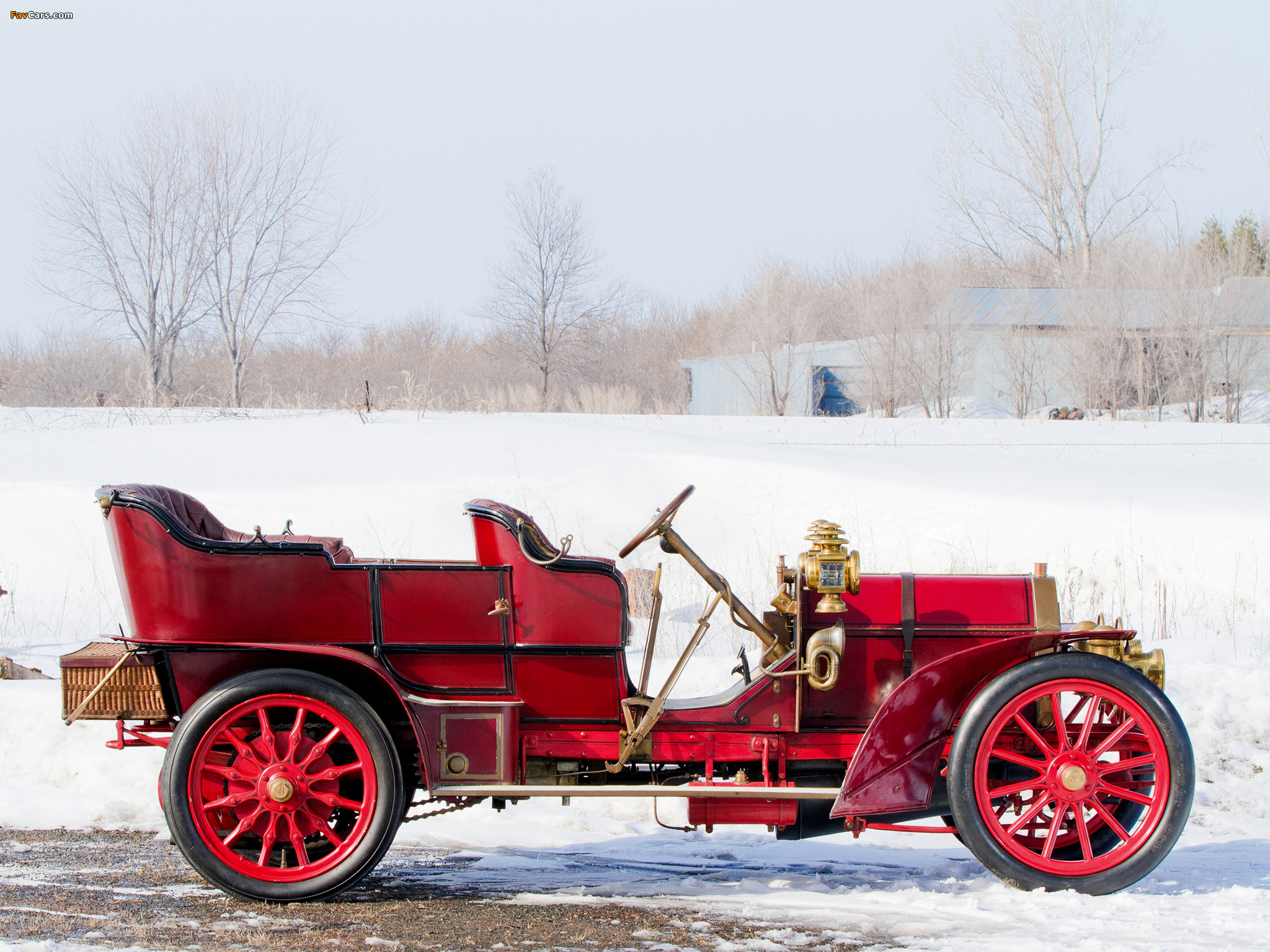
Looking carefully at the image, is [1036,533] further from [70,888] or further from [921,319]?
[921,319]

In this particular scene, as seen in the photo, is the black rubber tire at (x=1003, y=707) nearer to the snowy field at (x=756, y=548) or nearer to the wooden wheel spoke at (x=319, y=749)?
the snowy field at (x=756, y=548)

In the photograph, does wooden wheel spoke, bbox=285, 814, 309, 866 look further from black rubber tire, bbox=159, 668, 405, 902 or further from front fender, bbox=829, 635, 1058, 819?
front fender, bbox=829, 635, 1058, 819

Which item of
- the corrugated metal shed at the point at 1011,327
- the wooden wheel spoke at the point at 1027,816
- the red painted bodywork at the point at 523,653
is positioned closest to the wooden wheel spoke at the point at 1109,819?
the wooden wheel spoke at the point at 1027,816

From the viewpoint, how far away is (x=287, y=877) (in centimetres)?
312

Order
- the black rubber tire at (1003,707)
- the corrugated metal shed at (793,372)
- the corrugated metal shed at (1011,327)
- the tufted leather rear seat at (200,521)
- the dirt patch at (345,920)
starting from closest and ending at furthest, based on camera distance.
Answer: the dirt patch at (345,920), the black rubber tire at (1003,707), the tufted leather rear seat at (200,521), the corrugated metal shed at (1011,327), the corrugated metal shed at (793,372)

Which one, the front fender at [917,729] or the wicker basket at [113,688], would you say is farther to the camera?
the wicker basket at [113,688]

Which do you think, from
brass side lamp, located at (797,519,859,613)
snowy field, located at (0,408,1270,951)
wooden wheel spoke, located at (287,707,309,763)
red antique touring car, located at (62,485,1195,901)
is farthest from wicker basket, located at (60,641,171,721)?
brass side lamp, located at (797,519,859,613)

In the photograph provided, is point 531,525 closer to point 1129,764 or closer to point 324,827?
point 324,827

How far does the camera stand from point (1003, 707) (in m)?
3.07

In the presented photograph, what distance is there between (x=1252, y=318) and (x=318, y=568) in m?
27.4

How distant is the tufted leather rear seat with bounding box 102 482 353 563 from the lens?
3330mm

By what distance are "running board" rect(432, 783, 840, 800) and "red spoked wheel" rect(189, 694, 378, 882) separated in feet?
0.95

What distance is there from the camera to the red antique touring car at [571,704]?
3.09 m

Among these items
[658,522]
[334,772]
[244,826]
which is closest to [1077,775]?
[658,522]
